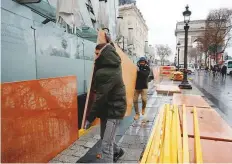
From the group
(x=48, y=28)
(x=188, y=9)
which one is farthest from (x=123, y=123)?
(x=188, y=9)

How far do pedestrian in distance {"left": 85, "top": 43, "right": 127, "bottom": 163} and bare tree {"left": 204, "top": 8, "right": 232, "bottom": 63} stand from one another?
41.4m

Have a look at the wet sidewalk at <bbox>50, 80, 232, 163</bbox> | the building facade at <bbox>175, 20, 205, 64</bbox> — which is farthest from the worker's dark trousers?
the building facade at <bbox>175, 20, 205, 64</bbox>

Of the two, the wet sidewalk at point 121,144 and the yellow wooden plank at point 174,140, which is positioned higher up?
the yellow wooden plank at point 174,140

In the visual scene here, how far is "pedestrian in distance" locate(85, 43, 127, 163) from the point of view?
290cm

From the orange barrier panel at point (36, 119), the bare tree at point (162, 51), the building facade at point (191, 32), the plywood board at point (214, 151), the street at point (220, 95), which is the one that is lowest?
the street at point (220, 95)

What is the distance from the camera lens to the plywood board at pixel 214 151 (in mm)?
2889

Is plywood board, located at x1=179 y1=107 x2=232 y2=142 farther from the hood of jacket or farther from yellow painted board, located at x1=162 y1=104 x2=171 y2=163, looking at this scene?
the hood of jacket

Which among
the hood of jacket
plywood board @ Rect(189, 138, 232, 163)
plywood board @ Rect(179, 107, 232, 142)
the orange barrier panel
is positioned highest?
the hood of jacket

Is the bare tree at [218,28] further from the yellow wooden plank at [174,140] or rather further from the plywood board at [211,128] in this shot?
the yellow wooden plank at [174,140]

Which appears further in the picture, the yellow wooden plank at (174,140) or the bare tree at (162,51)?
the bare tree at (162,51)

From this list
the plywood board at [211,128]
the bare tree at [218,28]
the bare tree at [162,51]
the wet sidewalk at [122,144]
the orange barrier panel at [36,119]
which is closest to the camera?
the orange barrier panel at [36,119]

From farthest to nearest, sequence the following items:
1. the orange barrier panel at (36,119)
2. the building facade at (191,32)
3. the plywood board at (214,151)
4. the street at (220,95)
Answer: the building facade at (191,32), the street at (220,95), the plywood board at (214,151), the orange barrier panel at (36,119)

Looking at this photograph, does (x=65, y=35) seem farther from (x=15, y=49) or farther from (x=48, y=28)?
(x=15, y=49)

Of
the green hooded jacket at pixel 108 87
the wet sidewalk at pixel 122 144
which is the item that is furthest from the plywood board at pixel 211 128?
the green hooded jacket at pixel 108 87
